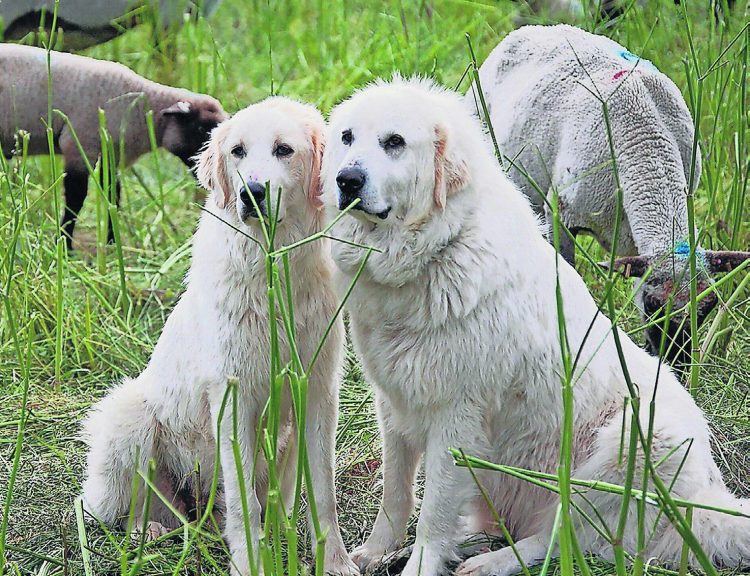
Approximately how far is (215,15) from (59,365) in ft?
15.5

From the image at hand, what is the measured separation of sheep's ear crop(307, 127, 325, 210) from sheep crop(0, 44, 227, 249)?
2.81 m

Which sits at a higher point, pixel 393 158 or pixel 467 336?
pixel 393 158

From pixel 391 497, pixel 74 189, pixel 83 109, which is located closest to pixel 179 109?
pixel 83 109

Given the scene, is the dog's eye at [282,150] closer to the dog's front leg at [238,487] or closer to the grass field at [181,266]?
the grass field at [181,266]

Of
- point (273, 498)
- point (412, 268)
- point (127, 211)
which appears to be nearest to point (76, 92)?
point (127, 211)

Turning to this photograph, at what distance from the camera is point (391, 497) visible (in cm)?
296

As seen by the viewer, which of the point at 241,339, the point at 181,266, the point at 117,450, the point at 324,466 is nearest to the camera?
the point at 241,339

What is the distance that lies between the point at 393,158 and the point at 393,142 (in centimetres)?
4

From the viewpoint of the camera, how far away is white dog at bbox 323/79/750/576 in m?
2.55

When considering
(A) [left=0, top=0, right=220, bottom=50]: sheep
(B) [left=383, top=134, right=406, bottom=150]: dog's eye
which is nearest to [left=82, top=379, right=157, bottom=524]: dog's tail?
(B) [left=383, top=134, right=406, bottom=150]: dog's eye

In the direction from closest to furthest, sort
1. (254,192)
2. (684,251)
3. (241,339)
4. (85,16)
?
(254,192), (241,339), (684,251), (85,16)

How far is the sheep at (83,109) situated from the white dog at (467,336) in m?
2.97

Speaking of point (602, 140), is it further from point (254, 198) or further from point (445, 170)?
point (254, 198)

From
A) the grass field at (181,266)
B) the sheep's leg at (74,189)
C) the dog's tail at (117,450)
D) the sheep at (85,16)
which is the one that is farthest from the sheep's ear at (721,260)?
the sheep at (85,16)
